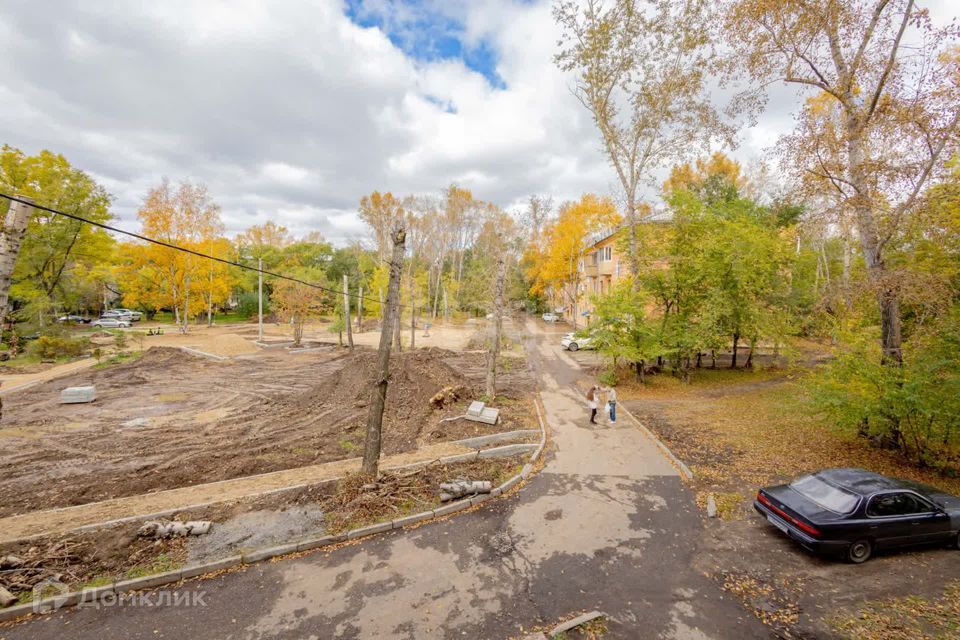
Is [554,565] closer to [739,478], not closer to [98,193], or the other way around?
[739,478]

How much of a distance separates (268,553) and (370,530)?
5.90 feet

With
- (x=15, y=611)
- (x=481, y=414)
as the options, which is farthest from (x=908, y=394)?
(x=15, y=611)

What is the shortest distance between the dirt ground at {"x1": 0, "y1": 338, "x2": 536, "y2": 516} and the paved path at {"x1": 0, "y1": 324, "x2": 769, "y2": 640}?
473 centimetres

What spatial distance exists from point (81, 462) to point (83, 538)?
18.8ft

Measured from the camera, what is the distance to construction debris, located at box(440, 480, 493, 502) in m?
8.66

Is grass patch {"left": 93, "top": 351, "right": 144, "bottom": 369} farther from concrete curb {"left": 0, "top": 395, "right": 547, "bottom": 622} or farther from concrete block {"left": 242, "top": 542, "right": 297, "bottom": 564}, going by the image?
concrete block {"left": 242, "top": 542, "right": 297, "bottom": 564}

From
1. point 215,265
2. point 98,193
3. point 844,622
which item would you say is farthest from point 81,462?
point 215,265

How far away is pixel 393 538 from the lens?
295 inches

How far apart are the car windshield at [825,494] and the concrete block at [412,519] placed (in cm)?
774

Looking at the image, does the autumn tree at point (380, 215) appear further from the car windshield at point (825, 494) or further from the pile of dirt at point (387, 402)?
the car windshield at point (825, 494)

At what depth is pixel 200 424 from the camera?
46.6 feet

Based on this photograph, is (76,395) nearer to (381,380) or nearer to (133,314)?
(381,380)

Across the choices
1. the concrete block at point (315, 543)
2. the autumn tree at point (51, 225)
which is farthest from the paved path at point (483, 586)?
the autumn tree at point (51, 225)

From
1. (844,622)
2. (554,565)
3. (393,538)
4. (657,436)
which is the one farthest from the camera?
Result: (657,436)
